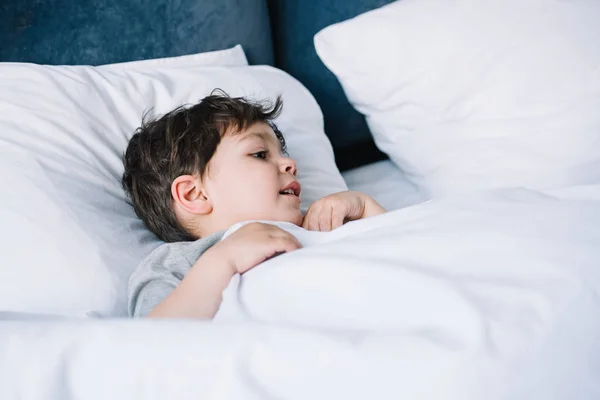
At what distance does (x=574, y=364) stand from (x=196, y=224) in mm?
647

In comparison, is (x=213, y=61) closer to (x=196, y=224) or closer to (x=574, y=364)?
(x=196, y=224)

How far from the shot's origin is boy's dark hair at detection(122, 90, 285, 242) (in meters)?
0.99

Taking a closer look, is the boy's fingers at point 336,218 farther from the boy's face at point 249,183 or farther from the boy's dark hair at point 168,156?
the boy's dark hair at point 168,156

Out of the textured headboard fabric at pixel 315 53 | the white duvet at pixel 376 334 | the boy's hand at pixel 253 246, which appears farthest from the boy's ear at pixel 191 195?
the textured headboard fabric at pixel 315 53

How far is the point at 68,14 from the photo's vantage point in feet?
3.73

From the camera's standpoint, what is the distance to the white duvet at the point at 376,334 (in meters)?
0.47

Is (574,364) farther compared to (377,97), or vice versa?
(377,97)

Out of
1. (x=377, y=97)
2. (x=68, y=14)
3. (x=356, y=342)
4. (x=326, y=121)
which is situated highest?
(x=68, y=14)

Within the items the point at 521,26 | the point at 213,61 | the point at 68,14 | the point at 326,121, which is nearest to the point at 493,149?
the point at 521,26

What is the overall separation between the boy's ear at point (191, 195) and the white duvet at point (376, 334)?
338 mm

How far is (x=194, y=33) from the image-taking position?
4.18 feet

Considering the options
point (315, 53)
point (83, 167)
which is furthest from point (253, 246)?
point (315, 53)

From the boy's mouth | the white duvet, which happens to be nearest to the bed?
the white duvet

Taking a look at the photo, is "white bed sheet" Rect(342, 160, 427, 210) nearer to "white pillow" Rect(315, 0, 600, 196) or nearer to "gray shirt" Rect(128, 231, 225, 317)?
"white pillow" Rect(315, 0, 600, 196)
